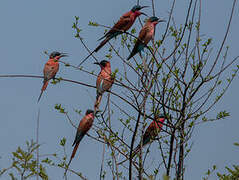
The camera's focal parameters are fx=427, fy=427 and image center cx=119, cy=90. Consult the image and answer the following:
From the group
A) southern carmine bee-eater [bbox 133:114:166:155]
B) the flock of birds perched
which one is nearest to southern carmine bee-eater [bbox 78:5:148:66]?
the flock of birds perched

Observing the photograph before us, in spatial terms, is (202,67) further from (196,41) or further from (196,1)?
(196,1)

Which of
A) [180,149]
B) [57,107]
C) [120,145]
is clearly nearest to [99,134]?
[120,145]

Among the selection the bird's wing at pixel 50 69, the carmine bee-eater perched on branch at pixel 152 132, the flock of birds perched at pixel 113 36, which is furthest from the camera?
the bird's wing at pixel 50 69

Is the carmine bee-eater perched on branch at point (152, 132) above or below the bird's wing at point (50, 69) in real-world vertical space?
below

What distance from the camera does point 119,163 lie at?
16.1 feet

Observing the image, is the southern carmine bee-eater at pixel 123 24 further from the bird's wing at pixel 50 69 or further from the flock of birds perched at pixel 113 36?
the bird's wing at pixel 50 69

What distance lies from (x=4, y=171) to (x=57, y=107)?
1.68 m

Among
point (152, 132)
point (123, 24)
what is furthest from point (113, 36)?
point (152, 132)

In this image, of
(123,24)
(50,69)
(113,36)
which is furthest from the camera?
(50,69)

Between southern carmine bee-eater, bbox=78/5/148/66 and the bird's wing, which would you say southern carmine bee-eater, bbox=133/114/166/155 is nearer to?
southern carmine bee-eater, bbox=78/5/148/66

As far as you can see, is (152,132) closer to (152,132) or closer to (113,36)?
(152,132)

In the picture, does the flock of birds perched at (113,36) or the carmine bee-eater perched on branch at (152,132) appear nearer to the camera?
the carmine bee-eater perched on branch at (152,132)

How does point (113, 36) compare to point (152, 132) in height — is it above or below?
above

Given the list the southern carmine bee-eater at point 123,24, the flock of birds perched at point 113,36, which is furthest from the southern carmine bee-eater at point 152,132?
the southern carmine bee-eater at point 123,24
